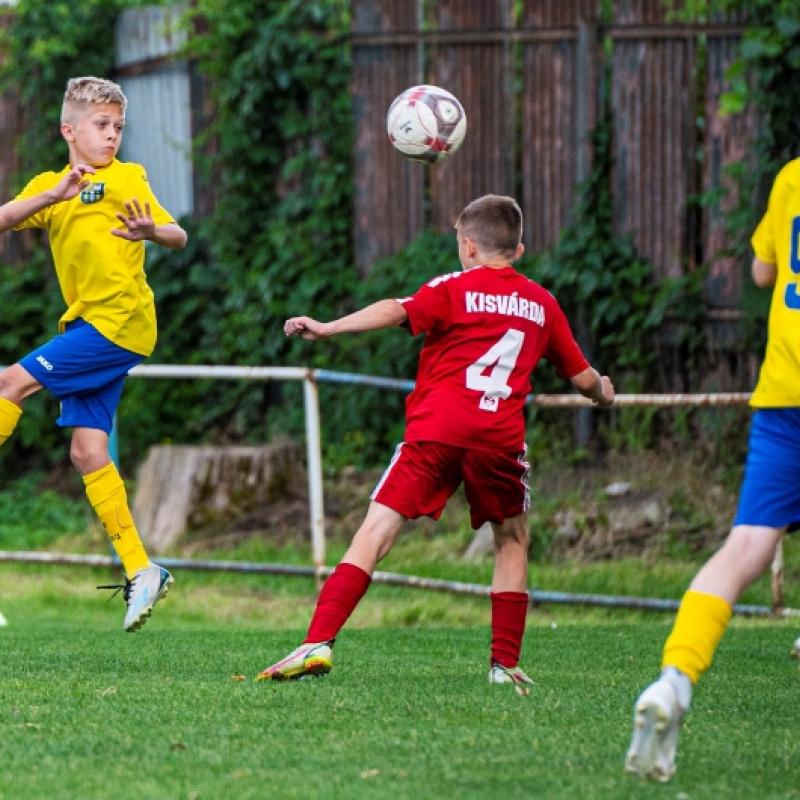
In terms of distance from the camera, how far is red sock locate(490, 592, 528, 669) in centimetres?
477

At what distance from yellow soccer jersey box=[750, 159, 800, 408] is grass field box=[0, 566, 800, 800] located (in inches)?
34.3

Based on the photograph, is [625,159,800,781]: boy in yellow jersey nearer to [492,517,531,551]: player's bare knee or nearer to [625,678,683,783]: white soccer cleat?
[625,678,683,783]: white soccer cleat

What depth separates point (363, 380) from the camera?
8039 millimetres

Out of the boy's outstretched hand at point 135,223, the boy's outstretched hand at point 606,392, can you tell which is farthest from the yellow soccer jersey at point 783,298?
the boy's outstretched hand at point 135,223

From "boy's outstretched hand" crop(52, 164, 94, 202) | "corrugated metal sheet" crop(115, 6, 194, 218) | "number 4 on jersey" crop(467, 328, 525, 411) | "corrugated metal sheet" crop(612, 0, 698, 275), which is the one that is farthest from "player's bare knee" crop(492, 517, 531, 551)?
"corrugated metal sheet" crop(115, 6, 194, 218)

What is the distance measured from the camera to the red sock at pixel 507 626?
15.6 feet

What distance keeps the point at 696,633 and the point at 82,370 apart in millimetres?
2848

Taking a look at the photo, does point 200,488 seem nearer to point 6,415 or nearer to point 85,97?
point 6,415

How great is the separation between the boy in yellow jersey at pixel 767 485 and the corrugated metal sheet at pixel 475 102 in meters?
7.40

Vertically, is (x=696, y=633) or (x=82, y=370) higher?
(x=82, y=370)

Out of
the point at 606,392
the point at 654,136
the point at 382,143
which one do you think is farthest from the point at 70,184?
the point at 382,143

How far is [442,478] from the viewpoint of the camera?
462 centimetres

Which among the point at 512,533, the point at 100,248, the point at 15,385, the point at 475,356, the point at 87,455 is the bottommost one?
the point at 512,533

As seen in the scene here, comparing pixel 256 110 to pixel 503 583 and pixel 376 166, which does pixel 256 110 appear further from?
pixel 503 583
